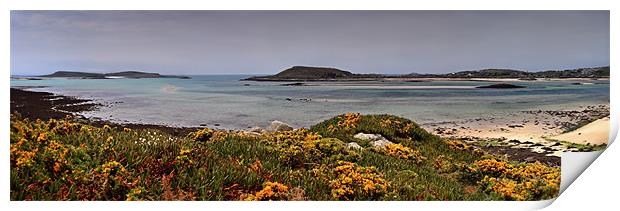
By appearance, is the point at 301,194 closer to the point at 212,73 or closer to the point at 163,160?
the point at 163,160

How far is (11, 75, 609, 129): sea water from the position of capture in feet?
26.4

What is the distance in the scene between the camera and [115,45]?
7887 mm

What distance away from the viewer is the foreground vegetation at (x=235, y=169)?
5965 mm

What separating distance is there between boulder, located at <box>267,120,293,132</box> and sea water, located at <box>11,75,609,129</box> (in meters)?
0.10

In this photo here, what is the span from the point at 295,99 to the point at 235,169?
7.68ft

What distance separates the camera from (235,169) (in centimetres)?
640

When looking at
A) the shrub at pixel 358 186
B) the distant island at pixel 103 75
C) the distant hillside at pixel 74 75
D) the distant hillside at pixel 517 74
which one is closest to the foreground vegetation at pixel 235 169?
the shrub at pixel 358 186

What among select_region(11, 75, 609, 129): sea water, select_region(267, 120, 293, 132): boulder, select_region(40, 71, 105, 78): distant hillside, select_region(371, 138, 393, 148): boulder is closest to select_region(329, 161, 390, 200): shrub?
select_region(267, 120, 293, 132): boulder

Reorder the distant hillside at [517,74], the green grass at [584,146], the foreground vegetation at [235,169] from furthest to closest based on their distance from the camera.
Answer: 1. the distant hillside at [517,74]
2. the green grass at [584,146]
3. the foreground vegetation at [235,169]

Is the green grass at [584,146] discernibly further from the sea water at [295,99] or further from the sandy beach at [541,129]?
the sea water at [295,99]

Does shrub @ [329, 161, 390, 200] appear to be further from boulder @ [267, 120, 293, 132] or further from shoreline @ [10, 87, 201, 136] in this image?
shoreline @ [10, 87, 201, 136]

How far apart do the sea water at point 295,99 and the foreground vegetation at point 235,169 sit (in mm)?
443
